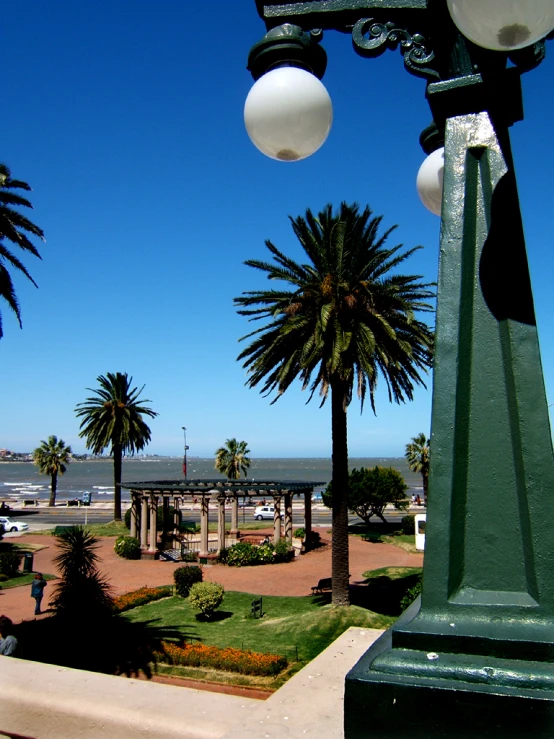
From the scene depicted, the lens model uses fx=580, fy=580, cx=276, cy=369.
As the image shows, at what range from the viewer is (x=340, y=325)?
59.6 ft

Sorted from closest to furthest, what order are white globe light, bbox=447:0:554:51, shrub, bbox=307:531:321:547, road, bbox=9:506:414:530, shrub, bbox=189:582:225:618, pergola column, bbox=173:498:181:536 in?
white globe light, bbox=447:0:554:51 → shrub, bbox=189:582:225:618 → shrub, bbox=307:531:321:547 → pergola column, bbox=173:498:181:536 → road, bbox=9:506:414:530

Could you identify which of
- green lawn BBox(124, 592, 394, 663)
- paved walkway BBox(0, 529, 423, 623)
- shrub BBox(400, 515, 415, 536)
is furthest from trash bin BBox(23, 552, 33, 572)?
shrub BBox(400, 515, 415, 536)

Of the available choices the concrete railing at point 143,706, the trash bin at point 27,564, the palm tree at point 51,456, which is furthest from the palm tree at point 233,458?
the concrete railing at point 143,706

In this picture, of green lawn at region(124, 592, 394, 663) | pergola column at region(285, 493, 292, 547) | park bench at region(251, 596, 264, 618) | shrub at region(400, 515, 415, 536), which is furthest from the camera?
shrub at region(400, 515, 415, 536)

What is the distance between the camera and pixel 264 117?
2.41 m

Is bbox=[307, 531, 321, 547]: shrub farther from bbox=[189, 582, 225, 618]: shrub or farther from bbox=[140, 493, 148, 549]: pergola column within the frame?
bbox=[189, 582, 225, 618]: shrub

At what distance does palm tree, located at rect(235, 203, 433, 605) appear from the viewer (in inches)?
717

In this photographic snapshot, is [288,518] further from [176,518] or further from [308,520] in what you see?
[176,518]

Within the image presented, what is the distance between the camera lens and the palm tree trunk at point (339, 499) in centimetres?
1827

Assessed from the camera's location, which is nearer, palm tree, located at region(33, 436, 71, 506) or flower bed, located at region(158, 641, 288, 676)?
flower bed, located at region(158, 641, 288, 676)

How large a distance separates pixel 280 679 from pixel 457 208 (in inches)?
518

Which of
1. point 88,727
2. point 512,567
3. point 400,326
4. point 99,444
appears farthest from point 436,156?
point 99,444

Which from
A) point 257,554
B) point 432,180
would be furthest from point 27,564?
point 432,180

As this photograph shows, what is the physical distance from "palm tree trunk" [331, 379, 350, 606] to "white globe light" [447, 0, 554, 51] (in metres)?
17.2
